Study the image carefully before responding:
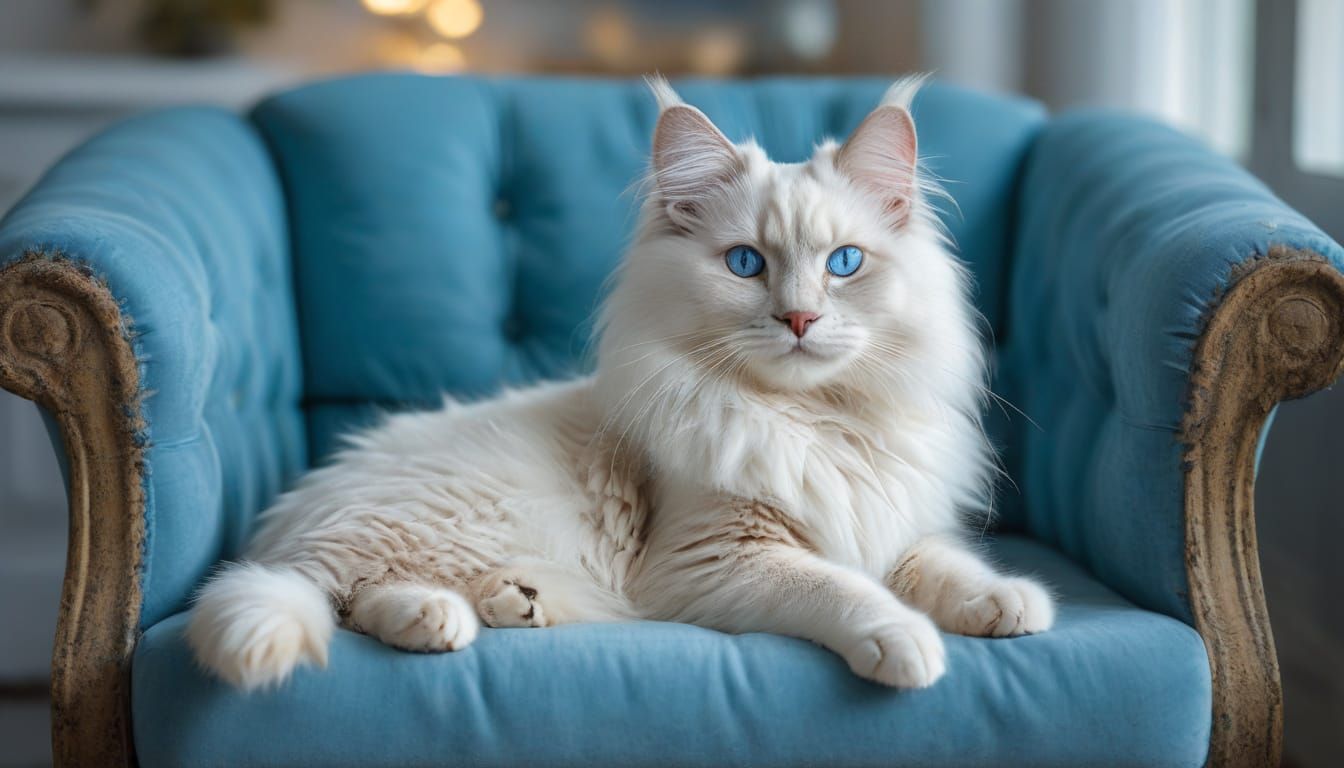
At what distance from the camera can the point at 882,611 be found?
1.28 meters

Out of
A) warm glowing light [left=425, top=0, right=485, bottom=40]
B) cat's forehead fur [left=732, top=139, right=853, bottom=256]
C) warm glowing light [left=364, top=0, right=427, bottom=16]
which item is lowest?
cat's forehead fur [left=732, top=139, right=853, bottom=256]

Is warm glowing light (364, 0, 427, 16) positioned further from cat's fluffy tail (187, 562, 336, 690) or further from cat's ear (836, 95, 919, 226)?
cat's fluffy tail (187, 562, 336, 690)

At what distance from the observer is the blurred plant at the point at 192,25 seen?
10.7ft

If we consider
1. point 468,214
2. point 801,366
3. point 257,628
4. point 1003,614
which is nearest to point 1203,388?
point 1003,614

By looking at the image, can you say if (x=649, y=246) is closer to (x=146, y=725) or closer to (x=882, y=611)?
(x=882, y=611)

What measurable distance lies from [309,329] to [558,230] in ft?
1.52

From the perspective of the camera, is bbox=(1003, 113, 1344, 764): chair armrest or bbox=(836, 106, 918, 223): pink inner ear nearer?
bbox=(1003, 113, 1344, 764): chair armrest

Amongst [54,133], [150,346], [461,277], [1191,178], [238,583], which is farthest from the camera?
[54,133]

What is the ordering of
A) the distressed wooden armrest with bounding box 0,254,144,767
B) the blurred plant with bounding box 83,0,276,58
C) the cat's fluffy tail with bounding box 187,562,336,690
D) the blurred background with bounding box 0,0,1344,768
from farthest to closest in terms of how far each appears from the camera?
the blurred plant with bounding box 83,0,276,58 → the blurred background with bounding box 0,0,1344,768 → the distressed wooden armrest with bounding box 0,254,144,767 → the cat's fluffy tail with bounding box 187,562,336,690

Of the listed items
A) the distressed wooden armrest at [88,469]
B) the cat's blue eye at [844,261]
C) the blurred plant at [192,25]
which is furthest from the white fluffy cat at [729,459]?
the blurred plant at [192,25]

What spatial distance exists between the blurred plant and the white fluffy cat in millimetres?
2216

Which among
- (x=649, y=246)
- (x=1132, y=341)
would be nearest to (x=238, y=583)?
(x=649, y=246)

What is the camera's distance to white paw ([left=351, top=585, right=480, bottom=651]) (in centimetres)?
128

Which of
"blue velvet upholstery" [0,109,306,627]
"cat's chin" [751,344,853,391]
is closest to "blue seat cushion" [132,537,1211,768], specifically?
"blue velvet upholstery" [0,109,306,627]
